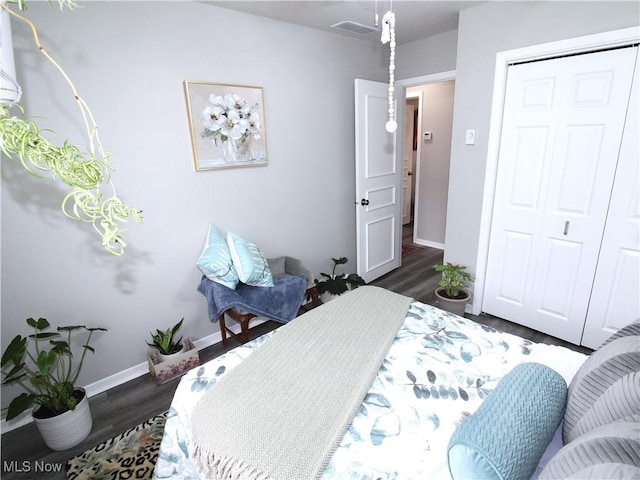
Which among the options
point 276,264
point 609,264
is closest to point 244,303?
point 276,264

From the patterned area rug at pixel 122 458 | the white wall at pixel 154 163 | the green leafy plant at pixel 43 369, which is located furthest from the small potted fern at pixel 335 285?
the green leafy plant at pixel 43 369

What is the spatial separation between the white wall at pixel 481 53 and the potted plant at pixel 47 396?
9.21ft

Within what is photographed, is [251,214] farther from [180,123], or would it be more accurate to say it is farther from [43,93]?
[43,93]

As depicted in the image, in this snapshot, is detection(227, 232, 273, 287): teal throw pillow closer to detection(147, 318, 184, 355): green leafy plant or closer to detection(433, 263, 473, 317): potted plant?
detection(147, 318, 184, 355): green leafy plant

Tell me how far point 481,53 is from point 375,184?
4.55 ft

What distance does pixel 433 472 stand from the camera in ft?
3.30

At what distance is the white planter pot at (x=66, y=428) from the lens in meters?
1.75

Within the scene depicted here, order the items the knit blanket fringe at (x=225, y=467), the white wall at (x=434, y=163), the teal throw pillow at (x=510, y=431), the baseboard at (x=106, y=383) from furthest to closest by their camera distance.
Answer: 1. the white wall at (x=434, y=163)
2. the baseboard at (x=106, y=383)
3. the knit blanket fringe at (x=225, y=467)
4. the teal throw pillow at (x=510, y=431)

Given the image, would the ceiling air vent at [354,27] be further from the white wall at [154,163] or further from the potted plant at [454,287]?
the potted plant at [454,287]

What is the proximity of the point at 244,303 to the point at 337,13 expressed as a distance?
220cm

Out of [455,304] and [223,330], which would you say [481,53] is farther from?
[223,330]

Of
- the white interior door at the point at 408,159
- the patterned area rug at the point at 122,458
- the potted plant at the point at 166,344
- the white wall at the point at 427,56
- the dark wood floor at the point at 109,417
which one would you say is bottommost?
the dark wood floor at the point at 109,417

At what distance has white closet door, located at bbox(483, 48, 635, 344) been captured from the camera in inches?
83.2

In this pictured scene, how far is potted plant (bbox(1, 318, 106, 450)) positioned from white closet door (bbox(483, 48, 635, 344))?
297 cm
